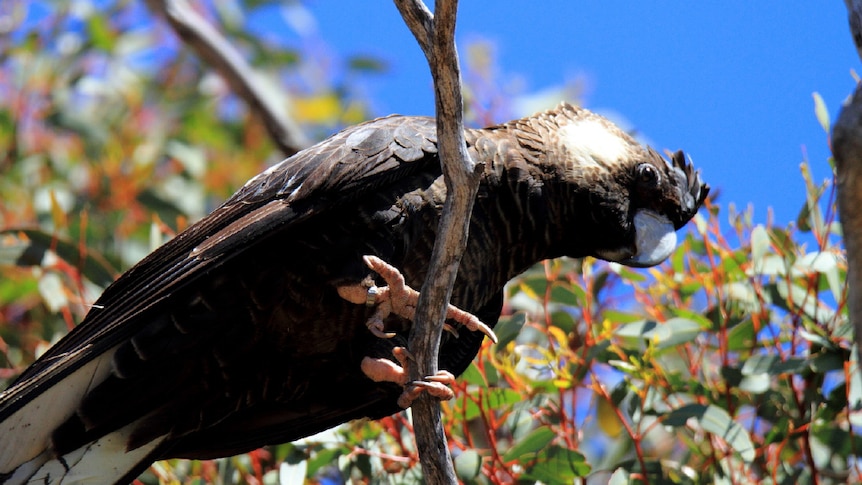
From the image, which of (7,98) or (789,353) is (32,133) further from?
(789,353)

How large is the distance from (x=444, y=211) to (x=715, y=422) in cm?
128

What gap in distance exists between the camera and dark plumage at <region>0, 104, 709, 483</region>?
2.73m

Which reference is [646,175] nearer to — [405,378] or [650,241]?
[650,241]

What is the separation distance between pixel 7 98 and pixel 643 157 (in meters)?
3.29

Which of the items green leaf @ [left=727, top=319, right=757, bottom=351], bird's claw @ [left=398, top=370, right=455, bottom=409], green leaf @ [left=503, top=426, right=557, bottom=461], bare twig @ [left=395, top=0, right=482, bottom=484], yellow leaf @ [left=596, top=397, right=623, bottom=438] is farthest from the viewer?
yellow leaf @ [left=596, top=397, right=623, bottom=438]

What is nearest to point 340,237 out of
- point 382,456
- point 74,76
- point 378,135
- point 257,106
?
point 378,135

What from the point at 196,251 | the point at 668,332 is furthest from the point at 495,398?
the point at 196,251

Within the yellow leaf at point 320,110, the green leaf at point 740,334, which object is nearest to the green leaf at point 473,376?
the green leaf at point 740,334

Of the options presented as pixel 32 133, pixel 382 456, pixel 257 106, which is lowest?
pixel 382 456

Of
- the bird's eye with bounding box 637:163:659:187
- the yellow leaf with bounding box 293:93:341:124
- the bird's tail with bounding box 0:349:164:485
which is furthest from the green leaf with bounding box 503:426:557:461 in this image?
the yellow leaf with bounding box 293:93:341:124

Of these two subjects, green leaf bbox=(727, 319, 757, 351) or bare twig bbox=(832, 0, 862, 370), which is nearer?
bare twig bbox=(832, 0, 862, 370)

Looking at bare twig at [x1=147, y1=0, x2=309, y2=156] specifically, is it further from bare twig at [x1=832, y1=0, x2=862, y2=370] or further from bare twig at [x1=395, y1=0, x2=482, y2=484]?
bare twig at [x1=832, y1=0, x2=862, y2=370]

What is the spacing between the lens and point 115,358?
2.77 meters

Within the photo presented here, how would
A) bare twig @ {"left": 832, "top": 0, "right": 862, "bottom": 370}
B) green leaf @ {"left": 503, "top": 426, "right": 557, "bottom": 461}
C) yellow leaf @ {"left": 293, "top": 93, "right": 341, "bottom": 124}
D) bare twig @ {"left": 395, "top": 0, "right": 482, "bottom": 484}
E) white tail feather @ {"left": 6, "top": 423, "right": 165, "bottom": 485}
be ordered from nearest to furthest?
bare twig @ {"left": 832, "top": 0, "right": 862, "bottom": 370}, bare twig @ {"left": 395, "top": 0, "right": 482, "bottom": 484}, white tail feather @ {"left": 6, "top": 423, "right": 165, "bottom": 485}, green leaf @ {"left": 503, "top": 426, "right": 557, "bottom": 461}, yellow leaf @ {"left": 293, "top": 93, "right": 341, "bottom": 124}
